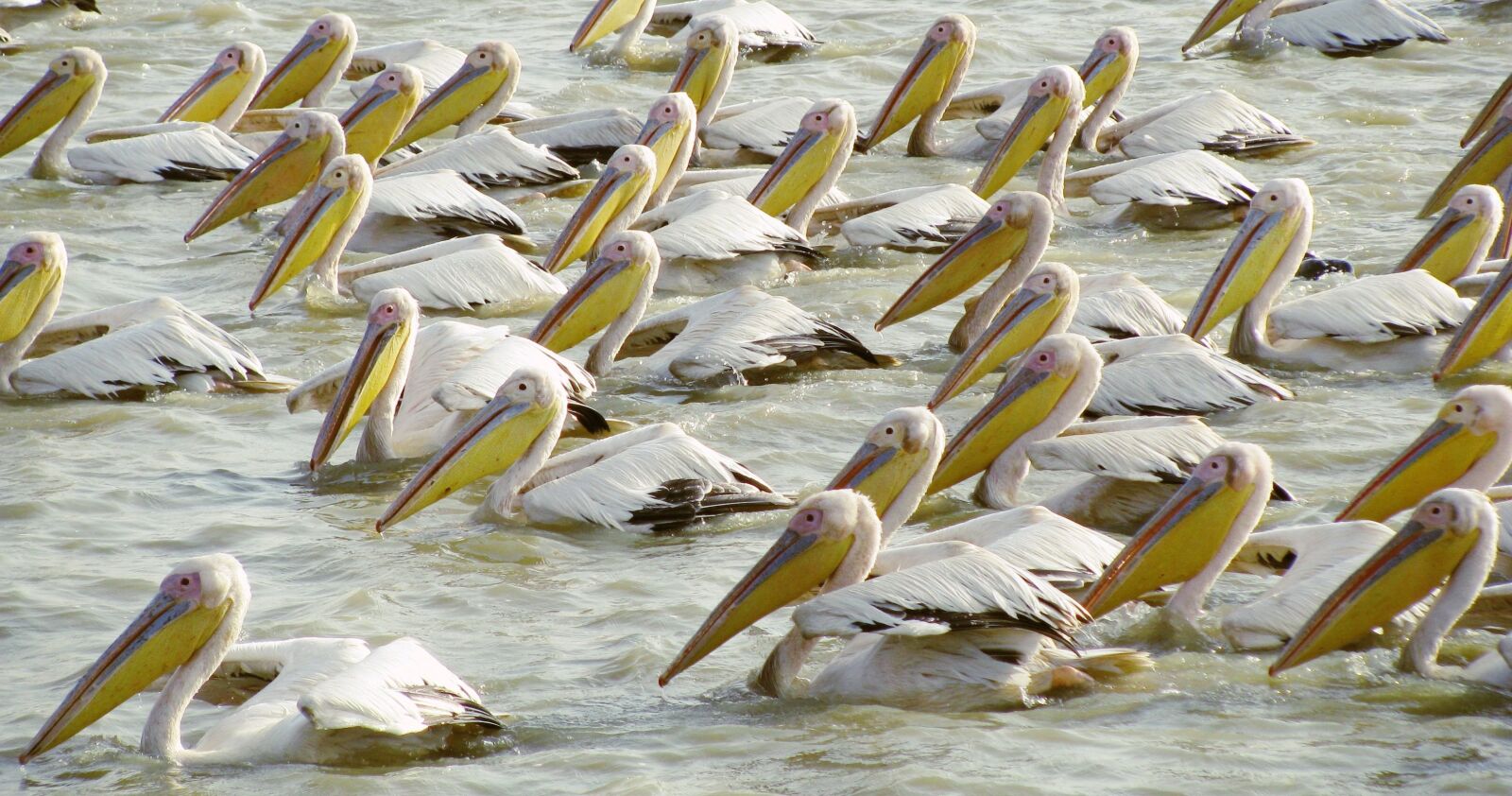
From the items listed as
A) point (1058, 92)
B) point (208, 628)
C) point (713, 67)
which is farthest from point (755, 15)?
point (208, 628)

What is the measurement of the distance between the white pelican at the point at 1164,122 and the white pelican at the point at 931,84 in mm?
573

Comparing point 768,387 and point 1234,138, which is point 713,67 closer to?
point 1234,138

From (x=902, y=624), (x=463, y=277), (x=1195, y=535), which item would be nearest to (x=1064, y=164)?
(x=463, y=277)

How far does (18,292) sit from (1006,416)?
3216 millimetres

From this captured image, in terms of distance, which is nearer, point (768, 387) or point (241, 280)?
point (768, 387)

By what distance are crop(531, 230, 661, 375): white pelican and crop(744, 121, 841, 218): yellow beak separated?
1.28m

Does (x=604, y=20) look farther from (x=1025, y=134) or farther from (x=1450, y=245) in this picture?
(x=1450, y=245)

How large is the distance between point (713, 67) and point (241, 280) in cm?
243

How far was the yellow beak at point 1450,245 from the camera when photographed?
664cm

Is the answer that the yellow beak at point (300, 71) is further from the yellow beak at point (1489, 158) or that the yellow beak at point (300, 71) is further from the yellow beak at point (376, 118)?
the yellow beak at point (1489, 158)

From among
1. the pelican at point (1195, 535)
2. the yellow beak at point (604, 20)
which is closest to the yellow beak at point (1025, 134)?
the yellow beak at point (604, 20)

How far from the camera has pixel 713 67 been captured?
9094 mm

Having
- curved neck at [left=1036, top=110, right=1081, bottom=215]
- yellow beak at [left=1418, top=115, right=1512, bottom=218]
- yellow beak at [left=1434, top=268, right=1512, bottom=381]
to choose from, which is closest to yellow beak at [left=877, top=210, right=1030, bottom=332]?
yellow beak at [left=1434, top=268, right=1512, bottom=381]

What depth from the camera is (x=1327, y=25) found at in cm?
1068
